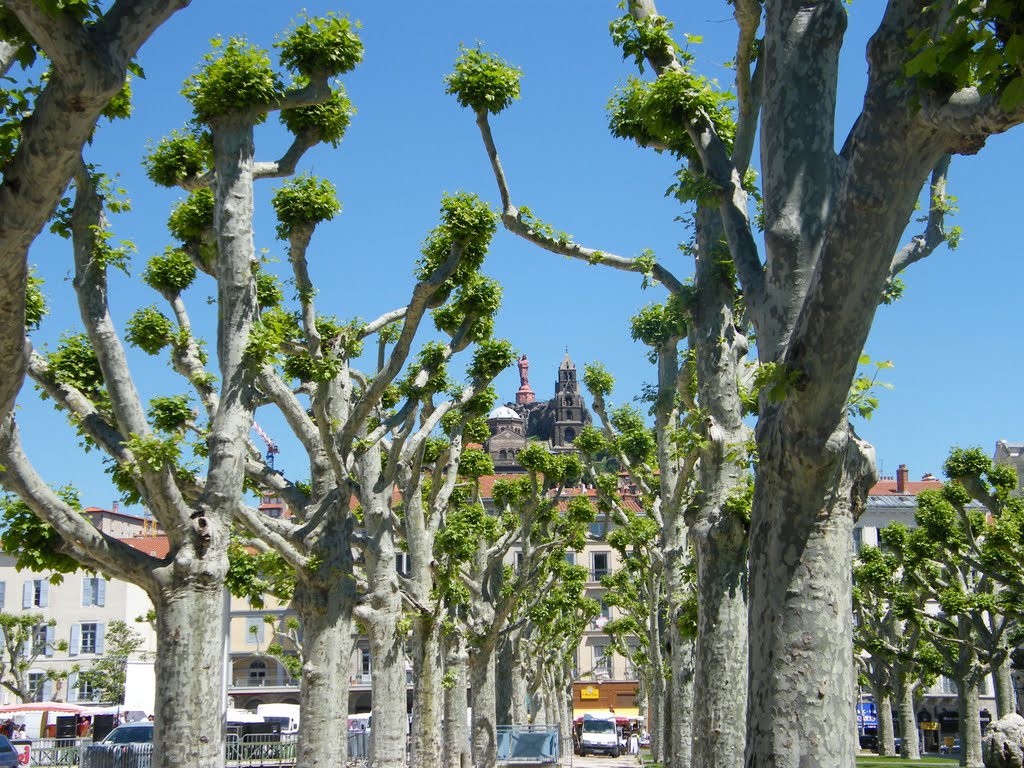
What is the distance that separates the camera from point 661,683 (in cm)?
3191

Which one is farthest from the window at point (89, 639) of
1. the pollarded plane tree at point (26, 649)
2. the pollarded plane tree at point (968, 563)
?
the pollarded plane tree at point (968, 563)

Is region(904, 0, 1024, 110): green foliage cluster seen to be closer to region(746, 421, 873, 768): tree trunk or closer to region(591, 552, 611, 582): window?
region(746, 421, 873, 768): tree trunk

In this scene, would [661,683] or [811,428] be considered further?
[661,683]

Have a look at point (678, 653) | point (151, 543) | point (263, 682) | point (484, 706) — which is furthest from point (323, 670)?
point (263, 682)

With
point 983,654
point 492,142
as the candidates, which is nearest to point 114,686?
point 983,654

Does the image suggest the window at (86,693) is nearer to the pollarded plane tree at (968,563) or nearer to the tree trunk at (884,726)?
the tree trunk at (884,726)

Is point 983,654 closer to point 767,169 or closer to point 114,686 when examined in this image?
point 767,169

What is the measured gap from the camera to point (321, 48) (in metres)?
13.4

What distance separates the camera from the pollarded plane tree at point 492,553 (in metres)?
25.8

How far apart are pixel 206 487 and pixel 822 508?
19.7ft

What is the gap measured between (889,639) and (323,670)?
34.5 meters

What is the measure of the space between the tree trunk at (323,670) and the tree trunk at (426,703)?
255 inches

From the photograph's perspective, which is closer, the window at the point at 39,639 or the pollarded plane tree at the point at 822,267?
the pollarded plane tree at the point at 822,267

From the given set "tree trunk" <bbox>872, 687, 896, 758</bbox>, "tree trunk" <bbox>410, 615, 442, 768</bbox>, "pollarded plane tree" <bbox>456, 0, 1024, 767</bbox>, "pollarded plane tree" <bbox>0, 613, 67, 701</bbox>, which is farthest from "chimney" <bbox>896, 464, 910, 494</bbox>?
"pollarded plane tree" <bbox>456, 0, 1024, 767</bbox>
